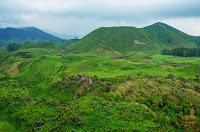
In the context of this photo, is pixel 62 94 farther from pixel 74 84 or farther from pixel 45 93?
pixel 45 93

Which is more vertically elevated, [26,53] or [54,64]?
[26,53]

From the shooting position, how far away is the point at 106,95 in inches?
1845

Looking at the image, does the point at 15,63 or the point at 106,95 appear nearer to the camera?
the point at 106,95

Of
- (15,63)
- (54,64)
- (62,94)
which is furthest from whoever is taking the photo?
(15,63)

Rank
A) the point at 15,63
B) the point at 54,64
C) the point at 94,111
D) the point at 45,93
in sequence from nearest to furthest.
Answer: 1. the point at 94,111
2. the point at 45,93
3. the point at 54,64
4. the point at 15,63

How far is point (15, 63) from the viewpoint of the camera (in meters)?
127

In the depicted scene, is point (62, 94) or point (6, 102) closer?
point (6, 102)

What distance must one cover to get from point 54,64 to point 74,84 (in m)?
64.3

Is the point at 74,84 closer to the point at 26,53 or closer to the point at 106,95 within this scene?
the point at 106,95

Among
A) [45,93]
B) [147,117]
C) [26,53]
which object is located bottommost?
[45,93]

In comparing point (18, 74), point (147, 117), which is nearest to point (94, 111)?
point (147, 117)

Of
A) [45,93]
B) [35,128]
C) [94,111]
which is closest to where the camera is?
[35,128]

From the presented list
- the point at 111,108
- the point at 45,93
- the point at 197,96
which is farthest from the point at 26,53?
the point at 197,96

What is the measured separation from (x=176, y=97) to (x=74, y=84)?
50331 mm
